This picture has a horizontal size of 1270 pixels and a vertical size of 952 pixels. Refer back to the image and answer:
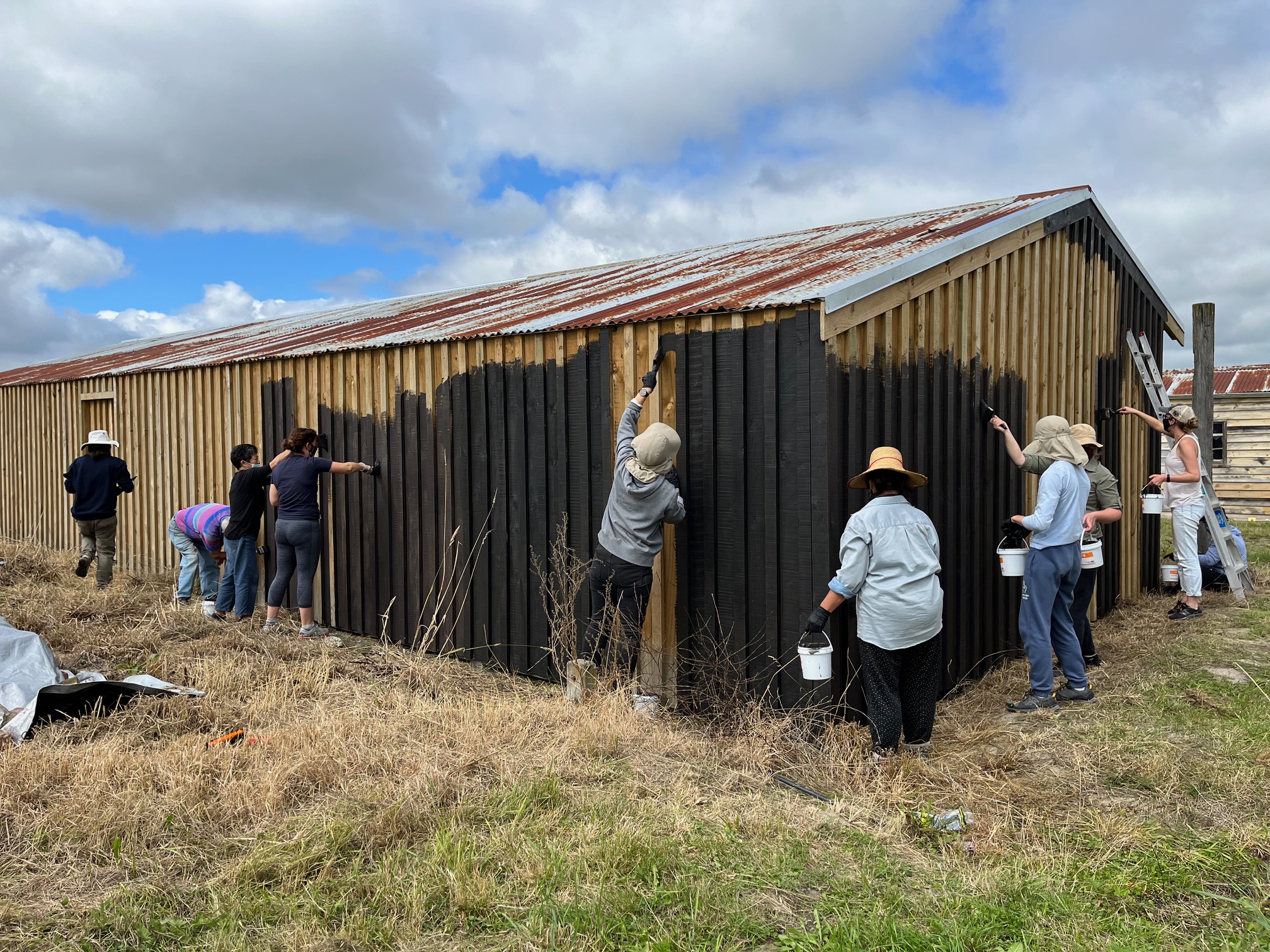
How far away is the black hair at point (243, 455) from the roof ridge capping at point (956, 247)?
17.6 ft

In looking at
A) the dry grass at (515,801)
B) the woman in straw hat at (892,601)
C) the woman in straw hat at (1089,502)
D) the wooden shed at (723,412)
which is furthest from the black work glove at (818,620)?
the woman in straw hat at (1089,502)

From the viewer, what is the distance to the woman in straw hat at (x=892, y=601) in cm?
445

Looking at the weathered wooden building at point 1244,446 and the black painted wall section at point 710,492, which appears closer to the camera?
the black painted wall section at point 710,492

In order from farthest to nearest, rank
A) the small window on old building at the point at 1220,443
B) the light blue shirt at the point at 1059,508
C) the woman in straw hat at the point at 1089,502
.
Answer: the small window on old building at the point at 1220,443, the woman in straw hat at the point at 1089,502, the light blue shirt at the point at 1059,508

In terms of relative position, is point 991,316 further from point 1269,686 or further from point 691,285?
point 1269,686

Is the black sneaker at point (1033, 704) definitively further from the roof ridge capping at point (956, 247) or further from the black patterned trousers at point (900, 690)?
the roof ridge capping at point (956, 247)

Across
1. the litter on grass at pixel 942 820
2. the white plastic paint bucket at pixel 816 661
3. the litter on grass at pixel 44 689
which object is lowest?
the litter on grass at pixel 942 820

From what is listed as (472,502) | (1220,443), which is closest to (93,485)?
(472,502)

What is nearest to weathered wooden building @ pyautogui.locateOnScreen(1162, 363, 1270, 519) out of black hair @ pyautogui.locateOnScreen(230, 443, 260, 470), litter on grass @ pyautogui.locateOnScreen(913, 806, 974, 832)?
litter on grass @ pyautogui.locateOnScreen(913, 806, 974, 832)

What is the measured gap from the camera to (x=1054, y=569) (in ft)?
18.6

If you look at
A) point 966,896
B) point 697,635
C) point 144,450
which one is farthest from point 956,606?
point 144,450

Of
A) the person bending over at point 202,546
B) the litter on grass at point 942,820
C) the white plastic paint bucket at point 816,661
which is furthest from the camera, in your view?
the person bending over at point 202,546

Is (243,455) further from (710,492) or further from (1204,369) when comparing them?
(1204,369)

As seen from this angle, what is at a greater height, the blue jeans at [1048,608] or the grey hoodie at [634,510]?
the grey hoodie at [634,510]
